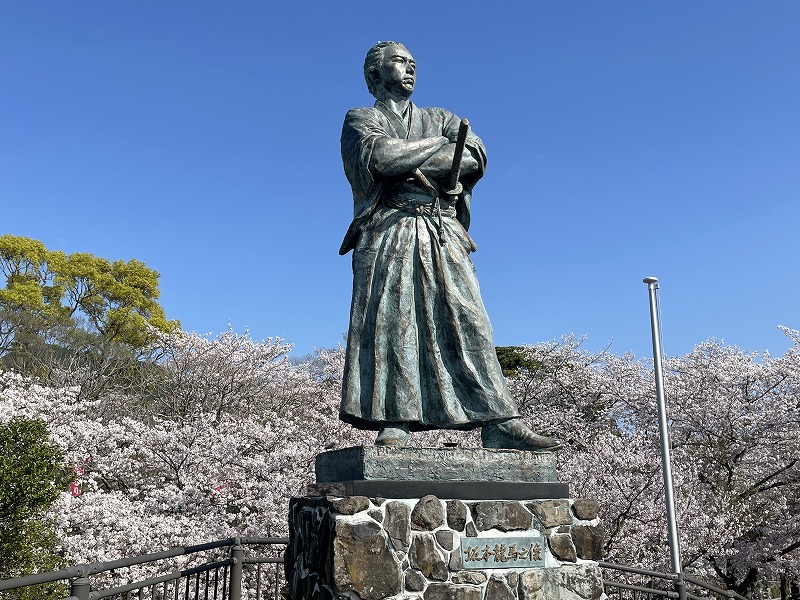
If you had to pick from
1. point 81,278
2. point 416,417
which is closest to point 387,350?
point 416,417

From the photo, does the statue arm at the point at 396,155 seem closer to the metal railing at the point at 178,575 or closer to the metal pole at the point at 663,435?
the metal railing at the point at 178,575

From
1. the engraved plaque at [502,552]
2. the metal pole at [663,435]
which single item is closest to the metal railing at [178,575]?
the engraved plaque at [502,552]

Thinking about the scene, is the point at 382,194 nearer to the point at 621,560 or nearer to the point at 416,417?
the point at 416,417

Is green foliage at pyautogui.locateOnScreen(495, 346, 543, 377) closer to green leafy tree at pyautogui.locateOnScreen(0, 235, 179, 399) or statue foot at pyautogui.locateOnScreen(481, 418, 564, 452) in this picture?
green leafy tree at pyautogui.locateOnScreen(0, 235, 179, 399)

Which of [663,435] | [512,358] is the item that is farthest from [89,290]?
[663,435]

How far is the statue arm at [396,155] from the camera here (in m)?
4.66

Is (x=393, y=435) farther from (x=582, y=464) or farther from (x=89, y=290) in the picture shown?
(x=89, y=290)

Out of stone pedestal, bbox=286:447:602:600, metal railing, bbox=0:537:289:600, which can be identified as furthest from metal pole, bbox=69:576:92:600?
stone pedestal, bbox=286:447:602:600

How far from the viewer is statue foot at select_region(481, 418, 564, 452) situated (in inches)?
173

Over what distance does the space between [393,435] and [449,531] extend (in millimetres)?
685

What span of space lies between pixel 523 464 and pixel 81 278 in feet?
99.3

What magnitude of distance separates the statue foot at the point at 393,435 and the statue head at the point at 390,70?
2.49 meters

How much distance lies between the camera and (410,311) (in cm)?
466

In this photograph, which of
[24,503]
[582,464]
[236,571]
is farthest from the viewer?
[582,464]
